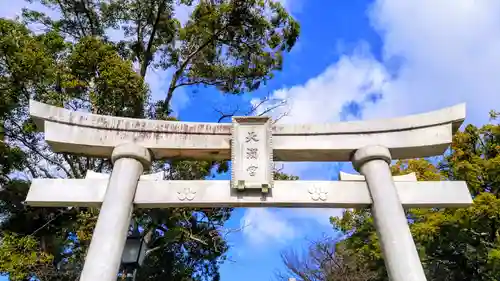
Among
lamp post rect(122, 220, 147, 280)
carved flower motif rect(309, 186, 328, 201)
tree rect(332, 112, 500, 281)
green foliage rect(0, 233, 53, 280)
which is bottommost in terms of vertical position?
lamp post rect(122, 220, 147, 280)

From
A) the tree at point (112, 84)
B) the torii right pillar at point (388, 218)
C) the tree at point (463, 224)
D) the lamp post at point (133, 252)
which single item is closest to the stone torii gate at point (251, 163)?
the torii right pillar at point (388, 218)

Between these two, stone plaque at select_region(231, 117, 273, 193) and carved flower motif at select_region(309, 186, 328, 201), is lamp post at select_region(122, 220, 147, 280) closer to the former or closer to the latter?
stone plaque at select_region(231, 117, 273, 193)

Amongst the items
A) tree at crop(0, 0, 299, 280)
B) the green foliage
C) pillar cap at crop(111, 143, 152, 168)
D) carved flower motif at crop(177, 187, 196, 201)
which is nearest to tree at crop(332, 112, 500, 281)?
tree at crop(0, 0, 299, 280)

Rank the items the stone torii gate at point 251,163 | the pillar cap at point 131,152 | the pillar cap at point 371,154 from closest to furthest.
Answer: the stone torii gate at point 251,163
the pillar cap at point 131,152
the pillar cap at point 371,154

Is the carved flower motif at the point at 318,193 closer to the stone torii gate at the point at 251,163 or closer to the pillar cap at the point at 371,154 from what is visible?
the stone torii gate at the point at 251,163

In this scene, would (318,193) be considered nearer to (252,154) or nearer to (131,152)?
(252,154)

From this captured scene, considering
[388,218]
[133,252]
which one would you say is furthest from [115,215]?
[388,218]

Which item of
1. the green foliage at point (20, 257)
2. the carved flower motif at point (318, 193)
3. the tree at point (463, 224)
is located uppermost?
the tree at point (463, 224)

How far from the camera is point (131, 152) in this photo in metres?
5.23

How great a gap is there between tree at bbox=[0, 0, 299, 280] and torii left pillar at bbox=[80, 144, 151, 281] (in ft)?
10.1

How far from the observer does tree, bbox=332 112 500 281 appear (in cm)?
1020

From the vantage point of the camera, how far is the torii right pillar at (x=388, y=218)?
4.47 metres

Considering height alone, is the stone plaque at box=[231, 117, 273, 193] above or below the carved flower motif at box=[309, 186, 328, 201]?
above

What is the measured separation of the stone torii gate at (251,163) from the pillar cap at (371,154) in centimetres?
1
